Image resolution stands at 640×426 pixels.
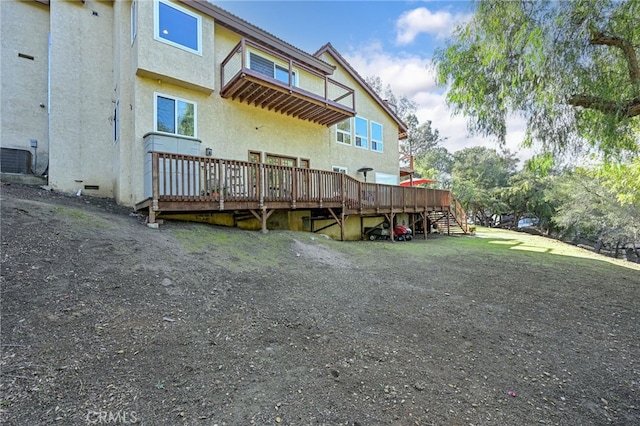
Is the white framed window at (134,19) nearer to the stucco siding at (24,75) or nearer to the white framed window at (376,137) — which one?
the stucco siding at (24,75)

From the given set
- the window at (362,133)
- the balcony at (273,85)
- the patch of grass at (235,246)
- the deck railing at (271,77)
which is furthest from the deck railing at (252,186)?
the window at (362,133)

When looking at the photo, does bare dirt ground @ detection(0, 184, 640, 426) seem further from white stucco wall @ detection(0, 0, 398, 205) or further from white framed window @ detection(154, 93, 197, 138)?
white framed window @ detection(154, 93, 197, 138)

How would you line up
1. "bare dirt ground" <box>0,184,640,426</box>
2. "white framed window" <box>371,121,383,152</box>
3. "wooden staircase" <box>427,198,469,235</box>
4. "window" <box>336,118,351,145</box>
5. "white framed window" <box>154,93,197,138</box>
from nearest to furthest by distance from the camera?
1. "bare dirt ground" <box>0,184,640,426</box>
2. "white framed window" <box>154,93,197,138</box>
3. "window" <box>336,118,351,145</box>
4. "white framed window" <box>371,121,383,152</box>
5. "wooden staircase" <box>427,198,469,235</box>

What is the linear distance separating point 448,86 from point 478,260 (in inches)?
213

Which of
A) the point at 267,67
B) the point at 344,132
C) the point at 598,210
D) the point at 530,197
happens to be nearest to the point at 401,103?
the point at 530,197

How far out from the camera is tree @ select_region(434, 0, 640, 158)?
5.96 meters

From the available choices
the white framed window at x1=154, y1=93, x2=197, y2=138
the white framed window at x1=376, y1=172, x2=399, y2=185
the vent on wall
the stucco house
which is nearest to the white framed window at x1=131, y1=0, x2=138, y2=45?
the stucco house

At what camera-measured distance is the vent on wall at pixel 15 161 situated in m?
8.80

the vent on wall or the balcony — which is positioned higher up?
the balcony

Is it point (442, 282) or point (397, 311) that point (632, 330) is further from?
point (397, 311)

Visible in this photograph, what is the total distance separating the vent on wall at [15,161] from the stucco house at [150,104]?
0.16m

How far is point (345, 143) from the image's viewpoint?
14.9 m

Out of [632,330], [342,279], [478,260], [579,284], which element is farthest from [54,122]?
[579,284]

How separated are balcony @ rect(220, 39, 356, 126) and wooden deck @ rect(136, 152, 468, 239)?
10.0 ft
